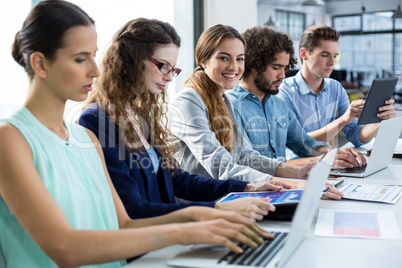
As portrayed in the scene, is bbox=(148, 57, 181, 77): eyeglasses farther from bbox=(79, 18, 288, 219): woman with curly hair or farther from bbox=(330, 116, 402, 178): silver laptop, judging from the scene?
bbox=(330, 116, 402, 178): silver laptop

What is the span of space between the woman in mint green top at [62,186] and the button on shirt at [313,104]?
2085 millimetres

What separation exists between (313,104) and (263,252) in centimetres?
234

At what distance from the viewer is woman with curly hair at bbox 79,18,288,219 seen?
60.8 inches

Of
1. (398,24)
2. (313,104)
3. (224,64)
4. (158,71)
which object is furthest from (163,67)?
(398,24)

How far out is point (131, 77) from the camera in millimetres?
1719

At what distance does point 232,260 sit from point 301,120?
2.31 metres

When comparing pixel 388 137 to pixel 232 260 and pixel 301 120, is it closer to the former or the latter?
pixel 301 120

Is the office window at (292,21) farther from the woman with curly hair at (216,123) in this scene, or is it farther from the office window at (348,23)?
the woman with curly hair at (216,123)

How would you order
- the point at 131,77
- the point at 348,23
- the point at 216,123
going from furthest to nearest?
the point at 348,23 → the point at 216,123 → the point at 131,77

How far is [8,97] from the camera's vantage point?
8.77 ft

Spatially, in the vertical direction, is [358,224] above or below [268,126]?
below

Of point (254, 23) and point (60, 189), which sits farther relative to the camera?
point (254, 23)

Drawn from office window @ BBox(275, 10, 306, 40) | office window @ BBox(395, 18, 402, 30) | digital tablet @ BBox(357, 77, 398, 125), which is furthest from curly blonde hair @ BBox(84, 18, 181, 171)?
office window @ BBox(275, 10, 306, 40)

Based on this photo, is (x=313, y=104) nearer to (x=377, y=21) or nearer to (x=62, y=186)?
(x=62, y=186)
